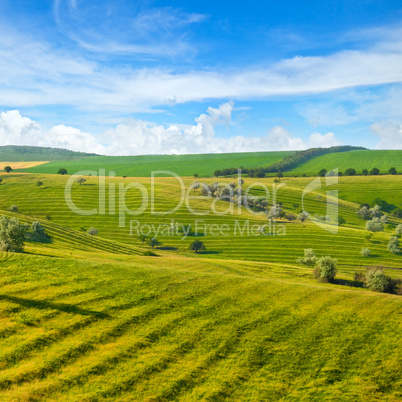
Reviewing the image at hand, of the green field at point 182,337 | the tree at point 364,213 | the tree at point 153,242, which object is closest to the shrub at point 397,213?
the tree at point 364,213

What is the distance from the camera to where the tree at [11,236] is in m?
42.9

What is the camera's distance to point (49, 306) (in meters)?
29.3

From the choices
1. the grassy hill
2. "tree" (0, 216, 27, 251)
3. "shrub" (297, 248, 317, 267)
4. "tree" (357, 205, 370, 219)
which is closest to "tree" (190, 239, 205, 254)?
"shrub" (297, 248, 317, 267)

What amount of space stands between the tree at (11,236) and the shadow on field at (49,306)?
15495mm

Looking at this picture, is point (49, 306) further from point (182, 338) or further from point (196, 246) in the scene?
point (196, 246)

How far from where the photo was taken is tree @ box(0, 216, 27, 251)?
141ft

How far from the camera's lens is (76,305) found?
98.4 feet

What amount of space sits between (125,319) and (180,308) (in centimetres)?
528

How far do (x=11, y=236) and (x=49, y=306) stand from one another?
62.1ft

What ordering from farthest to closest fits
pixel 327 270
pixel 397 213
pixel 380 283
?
1. pixel 397 213
2. pixel 327 270
3. pixel 380 283

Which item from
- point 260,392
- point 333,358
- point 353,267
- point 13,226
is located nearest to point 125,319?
point 260,392

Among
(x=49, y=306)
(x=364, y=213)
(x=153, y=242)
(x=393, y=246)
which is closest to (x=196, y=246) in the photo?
(x=153, y=242)

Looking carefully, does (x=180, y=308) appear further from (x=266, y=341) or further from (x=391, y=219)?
(x=391, y=219)

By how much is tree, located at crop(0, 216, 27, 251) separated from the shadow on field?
15495 mm
